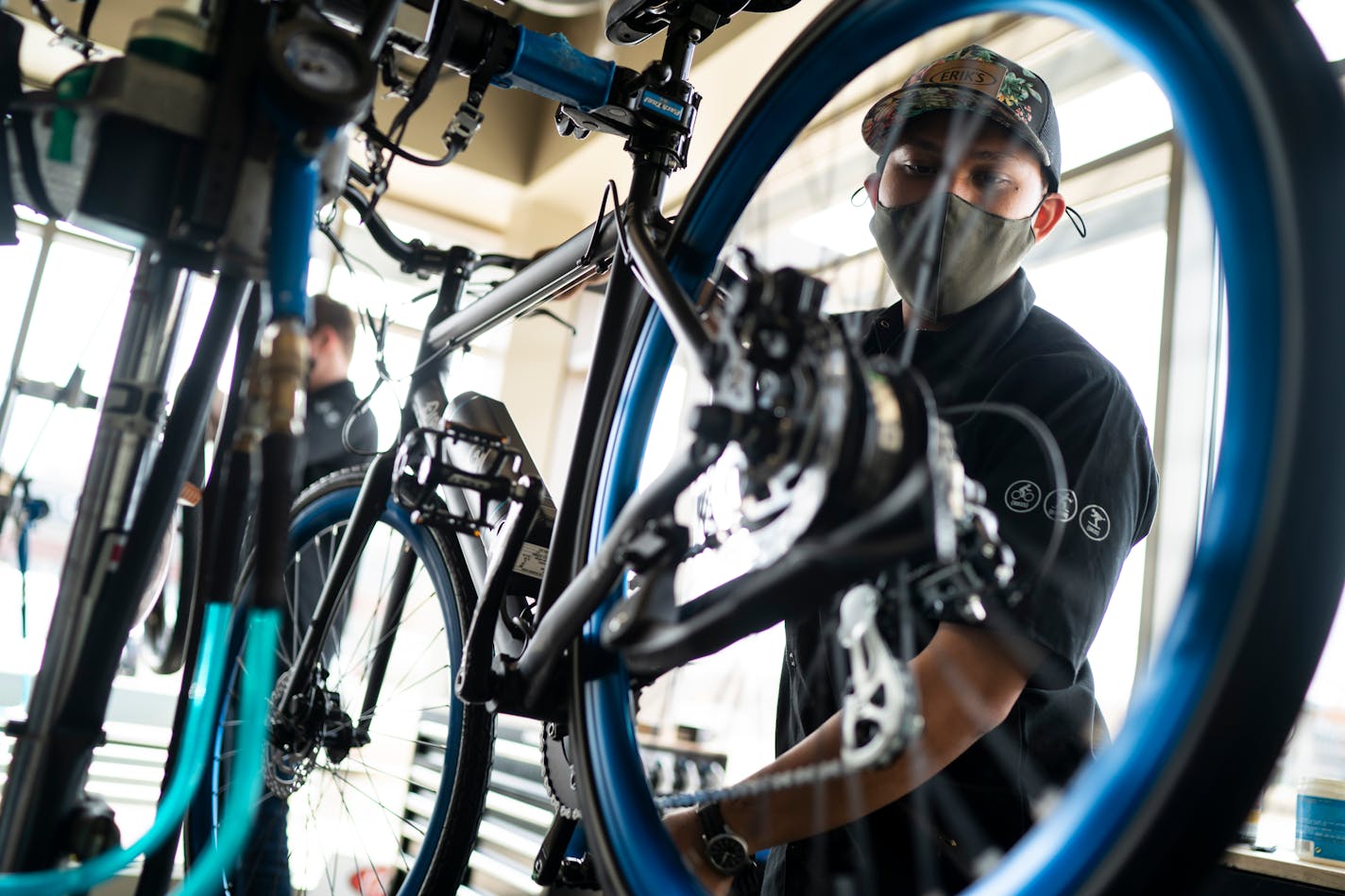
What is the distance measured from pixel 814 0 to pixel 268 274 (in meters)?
3.11

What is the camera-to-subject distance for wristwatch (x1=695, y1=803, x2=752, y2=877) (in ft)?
2.15

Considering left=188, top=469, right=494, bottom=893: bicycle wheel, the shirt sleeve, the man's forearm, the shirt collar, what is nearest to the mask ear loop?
the shirt collar

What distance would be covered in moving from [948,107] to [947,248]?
0.48 feet

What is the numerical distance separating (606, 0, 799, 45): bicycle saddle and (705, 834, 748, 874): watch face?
0.66 m

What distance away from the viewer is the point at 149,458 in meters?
0.59

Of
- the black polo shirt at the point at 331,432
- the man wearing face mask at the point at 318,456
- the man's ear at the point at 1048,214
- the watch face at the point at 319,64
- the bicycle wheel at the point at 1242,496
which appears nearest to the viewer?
the bicycle wheel at the point at 1242,496

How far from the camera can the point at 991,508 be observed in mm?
691

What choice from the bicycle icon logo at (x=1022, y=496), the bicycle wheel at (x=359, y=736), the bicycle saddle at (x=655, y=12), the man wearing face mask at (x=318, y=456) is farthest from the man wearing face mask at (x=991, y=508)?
A: the man wearing face mask at (x=318, y=456)

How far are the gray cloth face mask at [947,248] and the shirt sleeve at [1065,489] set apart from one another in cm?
8

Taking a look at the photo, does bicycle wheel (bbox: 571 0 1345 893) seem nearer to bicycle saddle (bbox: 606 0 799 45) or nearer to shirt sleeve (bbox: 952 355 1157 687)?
shirt sleeve (bbox: 952 355 1157 687)

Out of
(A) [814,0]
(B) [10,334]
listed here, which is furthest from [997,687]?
(B) [10,334]

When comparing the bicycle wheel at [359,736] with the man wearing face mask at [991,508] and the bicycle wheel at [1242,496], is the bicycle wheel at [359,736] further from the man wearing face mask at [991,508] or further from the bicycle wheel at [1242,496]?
the bicycle wheel at [1242,496]

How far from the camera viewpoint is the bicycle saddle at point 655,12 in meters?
0.84

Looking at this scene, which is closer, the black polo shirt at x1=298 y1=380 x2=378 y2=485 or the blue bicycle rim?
the blue bicycle rim
